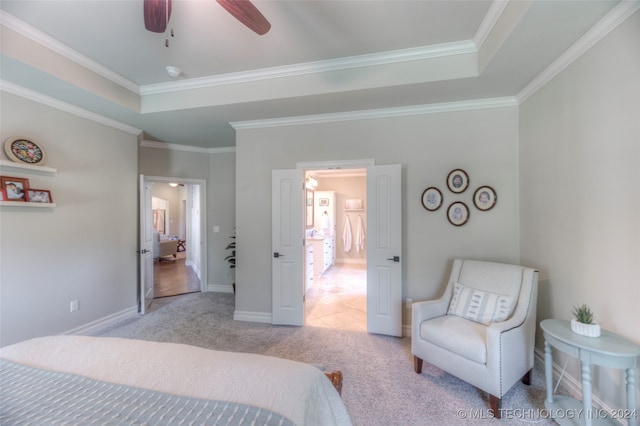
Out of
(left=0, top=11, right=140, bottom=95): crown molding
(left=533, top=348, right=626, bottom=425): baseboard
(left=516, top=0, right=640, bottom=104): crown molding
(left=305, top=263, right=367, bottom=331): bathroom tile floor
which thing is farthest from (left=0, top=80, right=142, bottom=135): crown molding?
(left=533, top=348, right=626, bottom=425): baseboard

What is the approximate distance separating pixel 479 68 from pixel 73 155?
4387 mm

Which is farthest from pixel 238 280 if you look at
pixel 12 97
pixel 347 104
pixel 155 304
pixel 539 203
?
pixel 539 203

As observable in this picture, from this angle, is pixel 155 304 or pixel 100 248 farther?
pixel 155 304

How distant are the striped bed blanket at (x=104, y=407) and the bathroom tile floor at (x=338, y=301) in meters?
2.56

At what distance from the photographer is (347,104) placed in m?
2.97

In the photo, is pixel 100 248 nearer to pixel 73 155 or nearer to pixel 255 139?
pixel 73 155

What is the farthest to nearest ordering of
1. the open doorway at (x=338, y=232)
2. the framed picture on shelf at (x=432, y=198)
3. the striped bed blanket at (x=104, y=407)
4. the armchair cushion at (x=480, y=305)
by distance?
the open doorway at (x=338, y=232)
the framed picture on shelf at (x=432, y=198)
the armchair cushion at (x=480, y=305)
the striped bed blanket at (x=104, y=407)

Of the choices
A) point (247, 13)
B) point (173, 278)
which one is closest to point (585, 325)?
point (247, 13)

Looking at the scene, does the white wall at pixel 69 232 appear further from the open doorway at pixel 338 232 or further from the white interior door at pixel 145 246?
the open doorway at pixel 338 232

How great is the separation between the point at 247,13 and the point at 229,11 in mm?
93

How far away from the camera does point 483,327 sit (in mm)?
2162

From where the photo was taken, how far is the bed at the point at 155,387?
926mm

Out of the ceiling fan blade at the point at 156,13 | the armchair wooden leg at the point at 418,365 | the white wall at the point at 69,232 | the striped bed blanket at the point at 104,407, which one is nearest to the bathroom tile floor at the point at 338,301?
the armchair wooden leg at the point at 418,365

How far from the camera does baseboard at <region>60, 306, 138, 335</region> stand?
311 centimetres
